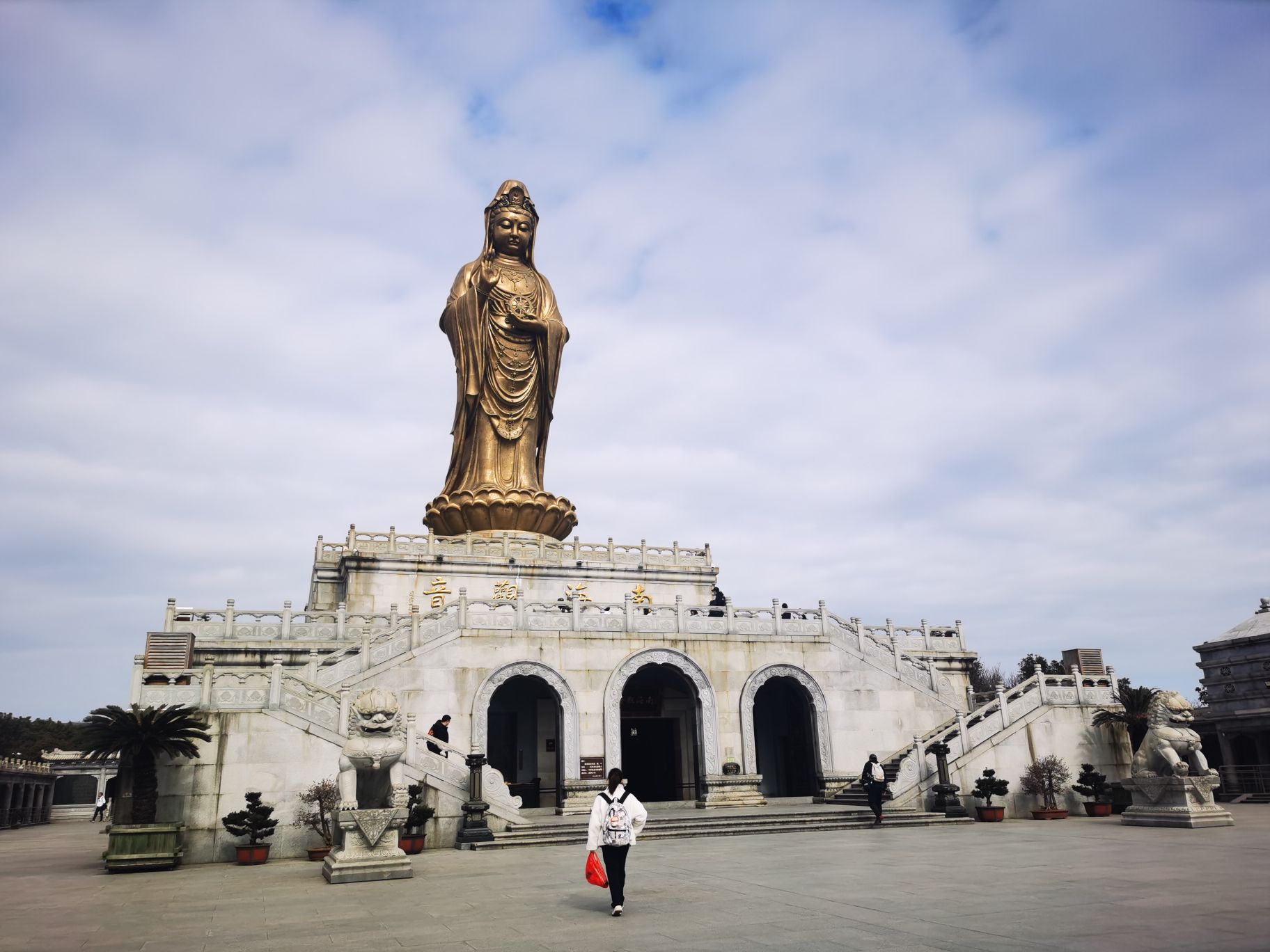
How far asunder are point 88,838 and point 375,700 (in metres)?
18.2

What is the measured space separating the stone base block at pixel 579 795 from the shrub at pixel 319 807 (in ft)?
18.8

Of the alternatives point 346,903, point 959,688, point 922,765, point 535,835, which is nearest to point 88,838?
point 535,835

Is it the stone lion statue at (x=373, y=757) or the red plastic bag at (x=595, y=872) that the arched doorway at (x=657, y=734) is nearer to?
the stone lion statue at (x=373, y=757)

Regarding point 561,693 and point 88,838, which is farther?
point 88,838

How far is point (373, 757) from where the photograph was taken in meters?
12.7

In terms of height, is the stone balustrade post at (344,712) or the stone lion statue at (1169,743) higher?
the stone balustrade post at (344,712)

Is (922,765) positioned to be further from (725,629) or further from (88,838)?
(88,838)

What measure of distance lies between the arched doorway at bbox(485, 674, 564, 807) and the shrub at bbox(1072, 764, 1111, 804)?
12610 millimetres

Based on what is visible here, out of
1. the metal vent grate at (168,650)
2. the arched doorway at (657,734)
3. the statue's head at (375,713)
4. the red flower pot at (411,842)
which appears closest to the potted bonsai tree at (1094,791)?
the arched doorway at (657,734)

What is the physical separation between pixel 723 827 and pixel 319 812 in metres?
7.75

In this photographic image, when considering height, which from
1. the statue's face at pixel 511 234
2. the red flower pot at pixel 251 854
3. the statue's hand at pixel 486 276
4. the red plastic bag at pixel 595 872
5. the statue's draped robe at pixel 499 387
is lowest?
the red flower pot at pixel 251 854

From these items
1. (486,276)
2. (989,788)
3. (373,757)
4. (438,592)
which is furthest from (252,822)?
Result: (486,276)

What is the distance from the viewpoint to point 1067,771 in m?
20.6

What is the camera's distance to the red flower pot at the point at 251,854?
1506 cm
